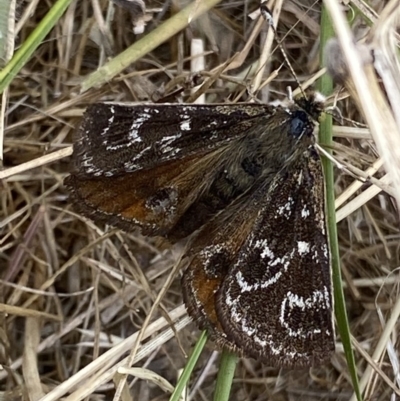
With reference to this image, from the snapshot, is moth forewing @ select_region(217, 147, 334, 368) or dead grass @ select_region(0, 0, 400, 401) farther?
dead grass @ select_region(0, 0, 400, 401)

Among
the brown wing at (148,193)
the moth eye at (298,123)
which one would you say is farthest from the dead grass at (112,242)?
the moth eye at (298,123)

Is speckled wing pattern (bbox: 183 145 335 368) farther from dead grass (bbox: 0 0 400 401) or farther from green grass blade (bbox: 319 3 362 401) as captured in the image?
dead grass (bbox: 0 0 400 401)

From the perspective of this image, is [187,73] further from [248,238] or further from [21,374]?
[21,374]

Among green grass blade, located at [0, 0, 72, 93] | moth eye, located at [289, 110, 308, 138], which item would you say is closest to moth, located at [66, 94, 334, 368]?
moth eye, located at [289, 110, 308, 138]

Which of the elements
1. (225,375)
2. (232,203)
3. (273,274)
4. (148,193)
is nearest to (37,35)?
(148,193)

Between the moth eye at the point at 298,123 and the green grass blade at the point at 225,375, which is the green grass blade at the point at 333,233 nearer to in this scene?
the moth eye at the point at 298,123

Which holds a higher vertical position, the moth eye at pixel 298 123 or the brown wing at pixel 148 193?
the moth eye at pixel 298 123
